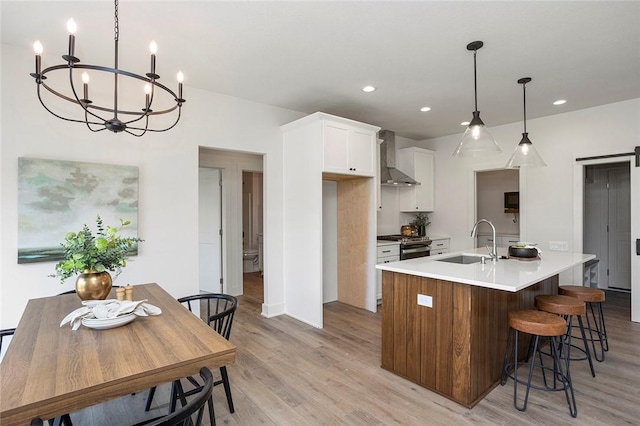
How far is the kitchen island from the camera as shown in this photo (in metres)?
2.26

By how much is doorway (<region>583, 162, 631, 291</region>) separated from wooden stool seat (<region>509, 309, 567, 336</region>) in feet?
13.5

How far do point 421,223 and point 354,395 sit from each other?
4148 millimetres

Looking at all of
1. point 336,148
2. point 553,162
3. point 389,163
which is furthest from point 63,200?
point 553,162

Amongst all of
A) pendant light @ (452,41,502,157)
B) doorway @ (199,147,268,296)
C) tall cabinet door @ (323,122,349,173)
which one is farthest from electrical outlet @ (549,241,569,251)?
doorway @ (199,147,268,296)

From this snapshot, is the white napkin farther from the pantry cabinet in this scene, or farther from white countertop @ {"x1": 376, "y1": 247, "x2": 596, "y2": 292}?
the pantry cabinet

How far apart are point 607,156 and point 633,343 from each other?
7.40 ft

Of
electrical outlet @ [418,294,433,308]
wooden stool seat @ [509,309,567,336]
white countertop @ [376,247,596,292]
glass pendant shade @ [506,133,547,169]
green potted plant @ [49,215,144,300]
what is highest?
glass pendant shade @ [506,133,547,169]

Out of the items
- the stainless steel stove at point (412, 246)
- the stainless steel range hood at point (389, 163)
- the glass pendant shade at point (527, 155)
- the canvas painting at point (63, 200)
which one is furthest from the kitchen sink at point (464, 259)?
the canvas painting at point (63, 200)

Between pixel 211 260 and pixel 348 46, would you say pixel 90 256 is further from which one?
pixel 211 260

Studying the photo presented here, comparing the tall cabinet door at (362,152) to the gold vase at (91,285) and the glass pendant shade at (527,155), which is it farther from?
the gold vase at (91,285)

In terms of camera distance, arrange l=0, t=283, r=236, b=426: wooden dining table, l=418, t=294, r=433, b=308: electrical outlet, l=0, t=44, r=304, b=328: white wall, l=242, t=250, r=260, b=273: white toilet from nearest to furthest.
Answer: l=0, t=283, r=236, b=426: wooden dining table, l=418, t=294, r=433, b=308: electrical outlet, l=0, t=44, r=304, b=328: white wall, l=242, t=250, r=260, b=273: white toilet

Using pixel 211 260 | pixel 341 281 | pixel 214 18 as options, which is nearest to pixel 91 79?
pixel 214 18

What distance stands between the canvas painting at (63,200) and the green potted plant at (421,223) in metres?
4.58

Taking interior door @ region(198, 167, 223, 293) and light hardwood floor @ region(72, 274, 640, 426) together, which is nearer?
light hardwood floor @ region(72, 274, 640, 426)
